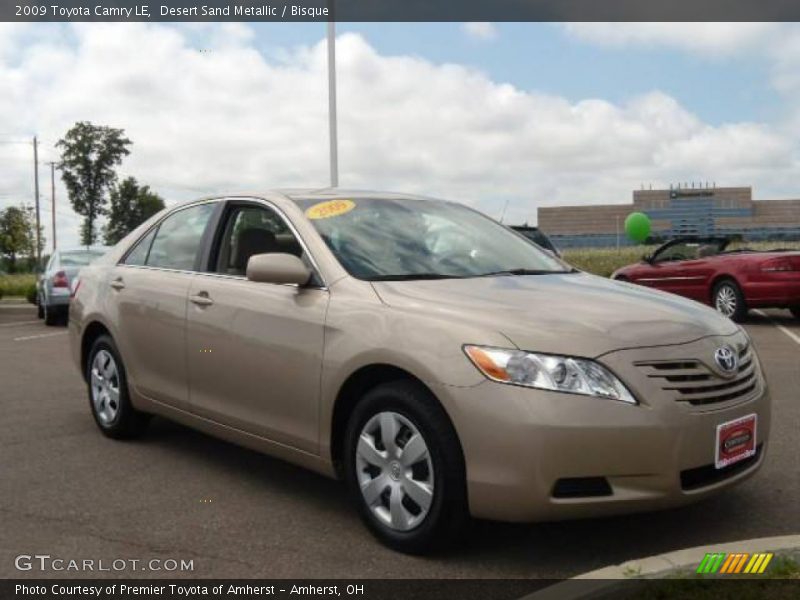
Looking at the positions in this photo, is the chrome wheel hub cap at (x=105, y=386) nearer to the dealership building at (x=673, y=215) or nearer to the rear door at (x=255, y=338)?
the rear door at (x=255, y=338)

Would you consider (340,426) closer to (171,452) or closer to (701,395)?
(701,395)

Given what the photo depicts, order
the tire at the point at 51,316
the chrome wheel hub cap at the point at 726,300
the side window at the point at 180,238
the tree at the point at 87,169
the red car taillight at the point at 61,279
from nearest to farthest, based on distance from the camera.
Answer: the side window at the point at 180,238 → the chrome wheel hub cap at the point at 726,300 → the red car taillight at the point at 61,279 → the tire at the point at 51,316 → the tree at the point at 87,169

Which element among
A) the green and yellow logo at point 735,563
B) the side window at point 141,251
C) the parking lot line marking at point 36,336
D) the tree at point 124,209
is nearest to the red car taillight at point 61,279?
the parking lot line marking at point 36,336

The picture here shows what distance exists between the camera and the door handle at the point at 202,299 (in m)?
4.80

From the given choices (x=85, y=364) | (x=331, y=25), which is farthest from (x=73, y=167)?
(x=85, y=364)

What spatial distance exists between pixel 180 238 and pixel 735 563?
363 centimetres

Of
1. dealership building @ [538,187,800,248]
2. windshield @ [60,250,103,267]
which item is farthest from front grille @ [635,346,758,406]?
dealership building @ [538,187,800,248]

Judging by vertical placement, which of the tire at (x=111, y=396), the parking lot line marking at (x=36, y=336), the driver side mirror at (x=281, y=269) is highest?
the driver side mirror at (x=281, y=269)

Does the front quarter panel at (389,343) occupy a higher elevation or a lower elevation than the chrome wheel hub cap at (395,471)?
higher

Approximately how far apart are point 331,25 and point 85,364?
14.8m

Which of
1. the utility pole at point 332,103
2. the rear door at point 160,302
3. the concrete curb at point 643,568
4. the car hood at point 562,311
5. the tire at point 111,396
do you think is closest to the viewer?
the concrete curb at point 643,568

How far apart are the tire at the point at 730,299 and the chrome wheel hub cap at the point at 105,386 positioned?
9847 millimetres

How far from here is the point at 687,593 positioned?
3.09 metres

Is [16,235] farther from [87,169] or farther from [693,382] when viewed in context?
[693,382]
